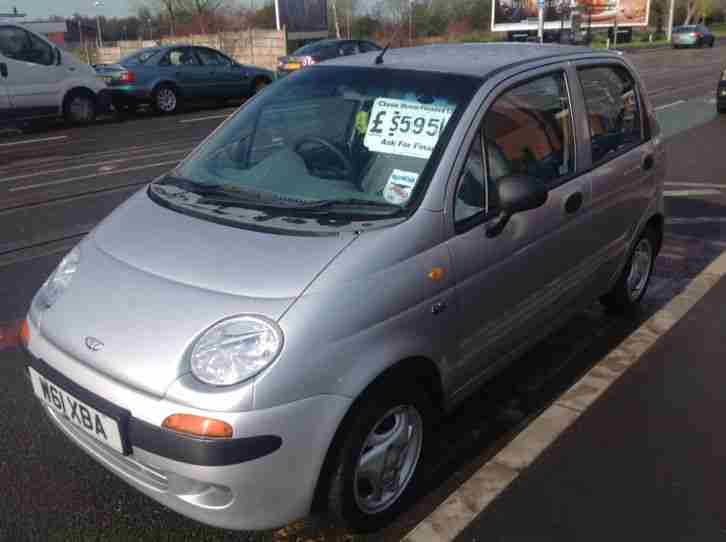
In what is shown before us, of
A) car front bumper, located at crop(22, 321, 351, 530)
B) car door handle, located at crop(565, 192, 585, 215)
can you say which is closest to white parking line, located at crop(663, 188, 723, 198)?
car door handle, located at crop(565, 192, 585, 215)

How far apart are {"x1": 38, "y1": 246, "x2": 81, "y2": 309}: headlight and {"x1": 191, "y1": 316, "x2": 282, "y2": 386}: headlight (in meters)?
0.81

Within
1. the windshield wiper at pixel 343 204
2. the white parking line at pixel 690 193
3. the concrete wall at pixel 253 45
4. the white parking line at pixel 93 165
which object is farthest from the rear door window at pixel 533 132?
the concrete wall at pixel 253 45

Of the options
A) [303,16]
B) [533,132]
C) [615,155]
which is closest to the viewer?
[533,132]

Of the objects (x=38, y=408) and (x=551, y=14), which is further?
(x=551, y=14)

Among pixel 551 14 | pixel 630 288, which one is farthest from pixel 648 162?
pixel 551 14

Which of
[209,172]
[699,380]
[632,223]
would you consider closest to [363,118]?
[209,172]

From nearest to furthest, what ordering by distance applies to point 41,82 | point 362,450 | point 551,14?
point 362,450, point 41,82, point 551,14

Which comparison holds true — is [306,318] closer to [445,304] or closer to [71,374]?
[445,304]

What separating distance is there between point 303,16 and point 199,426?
Answer: 34.8 meters

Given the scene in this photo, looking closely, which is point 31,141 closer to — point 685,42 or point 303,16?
point 303,16

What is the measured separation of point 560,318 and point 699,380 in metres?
0.88

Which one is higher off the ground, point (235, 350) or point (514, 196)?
point (514, 196)

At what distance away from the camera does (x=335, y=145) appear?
3.21 meters

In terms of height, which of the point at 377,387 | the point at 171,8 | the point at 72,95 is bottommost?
the point at 377,387
